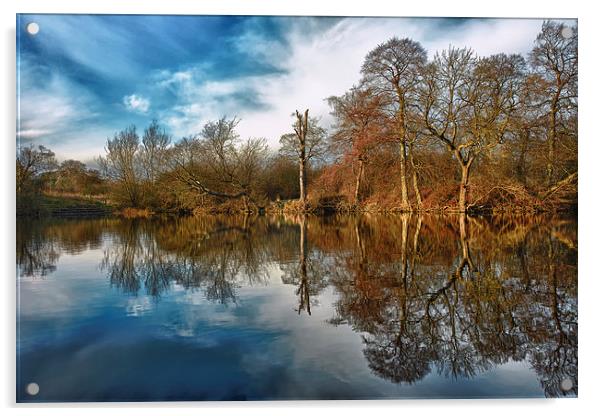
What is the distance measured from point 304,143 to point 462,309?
380 inches

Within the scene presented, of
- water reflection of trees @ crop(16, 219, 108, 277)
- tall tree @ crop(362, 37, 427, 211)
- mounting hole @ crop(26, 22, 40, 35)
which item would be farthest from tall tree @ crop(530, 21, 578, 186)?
water reflection of trees @ crop(16, 219, 108, 277)

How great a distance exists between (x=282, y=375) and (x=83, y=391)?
1.33 meters

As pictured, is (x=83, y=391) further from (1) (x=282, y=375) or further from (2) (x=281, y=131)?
(2) (x=281, y=131)

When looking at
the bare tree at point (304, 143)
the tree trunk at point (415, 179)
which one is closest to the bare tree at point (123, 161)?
the bare tree at point (304, 143)

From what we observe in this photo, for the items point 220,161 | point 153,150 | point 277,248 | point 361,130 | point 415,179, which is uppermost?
point 361,130

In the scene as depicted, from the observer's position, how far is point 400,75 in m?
11.3

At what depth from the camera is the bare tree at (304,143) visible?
10056 mm

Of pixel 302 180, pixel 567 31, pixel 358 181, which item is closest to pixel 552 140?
pixel 567 31

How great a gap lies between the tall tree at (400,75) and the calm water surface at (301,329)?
3.25 m

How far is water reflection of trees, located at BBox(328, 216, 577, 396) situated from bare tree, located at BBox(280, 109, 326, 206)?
171 inches

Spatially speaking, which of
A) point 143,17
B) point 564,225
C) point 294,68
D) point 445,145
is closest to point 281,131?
point 294,68

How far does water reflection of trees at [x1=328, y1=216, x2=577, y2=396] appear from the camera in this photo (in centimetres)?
296

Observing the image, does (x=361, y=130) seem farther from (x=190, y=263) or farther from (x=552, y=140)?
(x=190, y=263)
